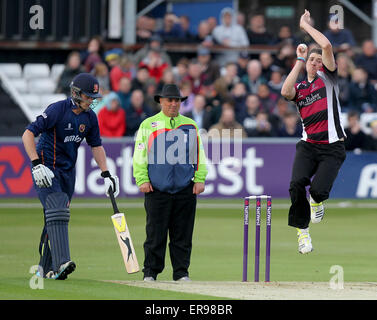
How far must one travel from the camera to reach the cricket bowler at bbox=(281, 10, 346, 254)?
1237 cm

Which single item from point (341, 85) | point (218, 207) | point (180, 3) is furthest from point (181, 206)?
point (180, 3)

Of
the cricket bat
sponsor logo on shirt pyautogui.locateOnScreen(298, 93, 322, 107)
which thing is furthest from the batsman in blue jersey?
sponsor logo on shirt pyautogui.locateOnScreen(298, 93, 322, 107)

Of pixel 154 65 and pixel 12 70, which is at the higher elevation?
pixel 154 65

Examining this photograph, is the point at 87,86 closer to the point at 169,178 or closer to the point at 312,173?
the point at 169,178

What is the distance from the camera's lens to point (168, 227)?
42.0 feet

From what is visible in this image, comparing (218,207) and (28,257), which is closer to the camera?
(28,257)

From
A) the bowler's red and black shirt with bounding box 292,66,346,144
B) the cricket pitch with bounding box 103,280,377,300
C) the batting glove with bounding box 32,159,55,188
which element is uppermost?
the bowler's red and black shirt with bounding box 292,66,346,144

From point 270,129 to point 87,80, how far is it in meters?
11.8

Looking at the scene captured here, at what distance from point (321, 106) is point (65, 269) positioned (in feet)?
12.0

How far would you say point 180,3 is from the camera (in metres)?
30.4

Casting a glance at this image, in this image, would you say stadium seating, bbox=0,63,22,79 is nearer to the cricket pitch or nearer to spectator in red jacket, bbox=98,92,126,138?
spectator in red jacket, bbox=98,92,126,138

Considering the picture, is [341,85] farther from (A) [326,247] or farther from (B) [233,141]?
(A) [326,247]

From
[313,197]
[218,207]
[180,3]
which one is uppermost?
[180,3]

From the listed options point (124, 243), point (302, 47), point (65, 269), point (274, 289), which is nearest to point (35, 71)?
point (124, 243)
